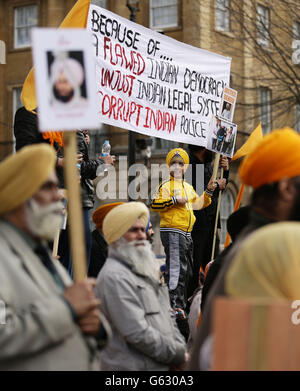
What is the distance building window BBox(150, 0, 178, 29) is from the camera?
2775 cm

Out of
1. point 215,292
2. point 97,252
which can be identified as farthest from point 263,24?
point 215,292

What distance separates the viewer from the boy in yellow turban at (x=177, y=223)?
25.5 feet

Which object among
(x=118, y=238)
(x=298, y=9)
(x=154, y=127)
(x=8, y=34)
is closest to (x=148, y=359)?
(x=118, y=238)

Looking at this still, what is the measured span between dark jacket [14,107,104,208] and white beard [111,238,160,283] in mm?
1960

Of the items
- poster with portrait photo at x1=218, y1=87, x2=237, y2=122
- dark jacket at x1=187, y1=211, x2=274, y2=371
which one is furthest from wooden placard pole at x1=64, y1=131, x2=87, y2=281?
poster with portrait photo at x1=218, y1=87, x2=237, y2=122

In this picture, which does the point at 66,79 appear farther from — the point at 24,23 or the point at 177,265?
the point at 24,23

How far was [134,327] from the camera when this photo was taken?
4.40 m

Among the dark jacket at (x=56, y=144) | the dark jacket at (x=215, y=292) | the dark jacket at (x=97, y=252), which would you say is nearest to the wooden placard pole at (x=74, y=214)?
the dark jacket at (x=215, y=292)

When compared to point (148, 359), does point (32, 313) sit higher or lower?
higher

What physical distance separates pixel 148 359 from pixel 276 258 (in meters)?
2.23

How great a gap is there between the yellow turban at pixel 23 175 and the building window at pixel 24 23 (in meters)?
29.1

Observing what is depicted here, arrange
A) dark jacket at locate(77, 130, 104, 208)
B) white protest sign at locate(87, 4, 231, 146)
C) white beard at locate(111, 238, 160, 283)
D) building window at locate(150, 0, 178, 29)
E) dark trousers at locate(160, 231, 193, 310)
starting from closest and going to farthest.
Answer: white beard at locate(111, 238, 160, 283)
dark jacket at locate(77, 130, 104, 208)
white protest sign at locate(87, 4, 231, 146)
dark trousers at locate(160, 231, 193, 310)
building window at locate(150, 0, 178, 29)

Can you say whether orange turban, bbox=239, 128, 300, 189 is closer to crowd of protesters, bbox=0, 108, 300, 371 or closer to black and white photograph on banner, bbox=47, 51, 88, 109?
crowd of protesters, bbox=0, 108, 300, 371

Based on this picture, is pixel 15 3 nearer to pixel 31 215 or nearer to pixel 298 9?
pixel 298 9
